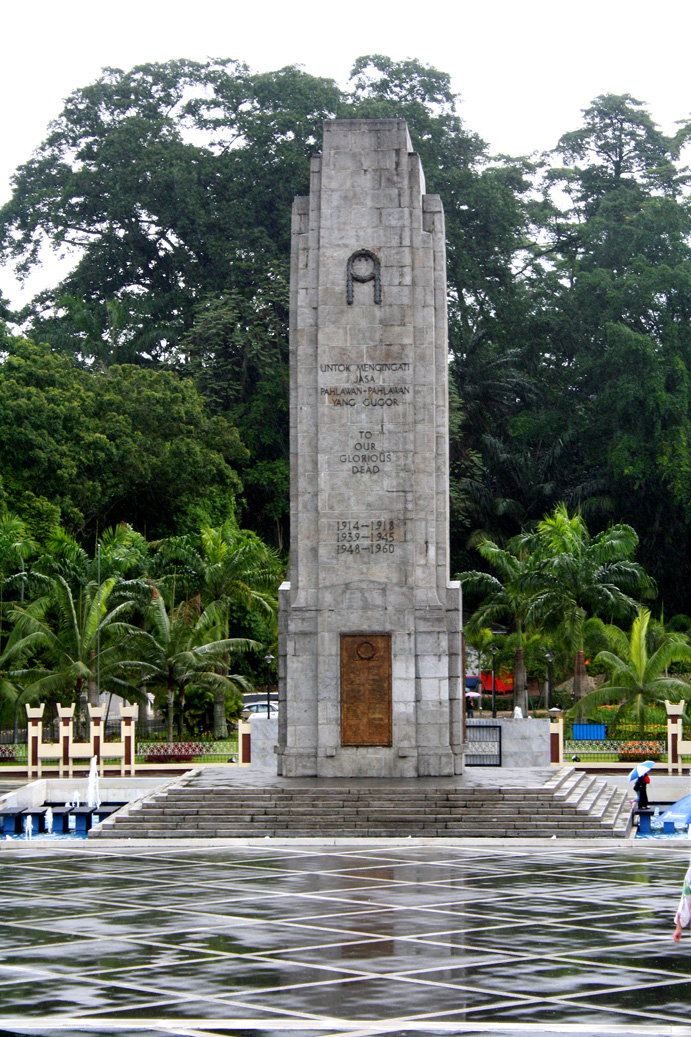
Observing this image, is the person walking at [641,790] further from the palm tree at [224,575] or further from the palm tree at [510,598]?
the palm tree at [510,598]

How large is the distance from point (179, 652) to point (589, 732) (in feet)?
37.6

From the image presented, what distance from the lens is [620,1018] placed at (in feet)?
35.6

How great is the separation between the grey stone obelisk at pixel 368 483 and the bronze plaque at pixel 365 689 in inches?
1.0

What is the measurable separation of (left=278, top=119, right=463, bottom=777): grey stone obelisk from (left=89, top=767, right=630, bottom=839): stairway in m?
2.08

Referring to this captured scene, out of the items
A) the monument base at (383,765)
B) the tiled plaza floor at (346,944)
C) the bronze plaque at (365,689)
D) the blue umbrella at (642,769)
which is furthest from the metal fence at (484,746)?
the tiled plaza floor at (346,944)

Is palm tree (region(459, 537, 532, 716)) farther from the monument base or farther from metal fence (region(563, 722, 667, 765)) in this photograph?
the monument base

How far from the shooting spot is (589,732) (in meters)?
38.3

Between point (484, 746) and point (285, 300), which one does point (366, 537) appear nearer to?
point (484, 746)

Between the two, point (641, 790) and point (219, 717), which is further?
point (219, 717)

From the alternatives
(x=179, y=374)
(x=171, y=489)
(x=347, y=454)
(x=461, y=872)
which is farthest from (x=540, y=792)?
(x=179, y=374)

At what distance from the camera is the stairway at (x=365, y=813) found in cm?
2273

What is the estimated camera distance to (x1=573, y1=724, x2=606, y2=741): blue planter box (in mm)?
38125

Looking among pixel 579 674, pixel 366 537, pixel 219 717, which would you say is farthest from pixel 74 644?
pixel 579 674

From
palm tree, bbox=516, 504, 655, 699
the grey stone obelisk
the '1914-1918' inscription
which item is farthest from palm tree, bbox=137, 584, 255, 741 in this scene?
the '1914-1918' inscription
